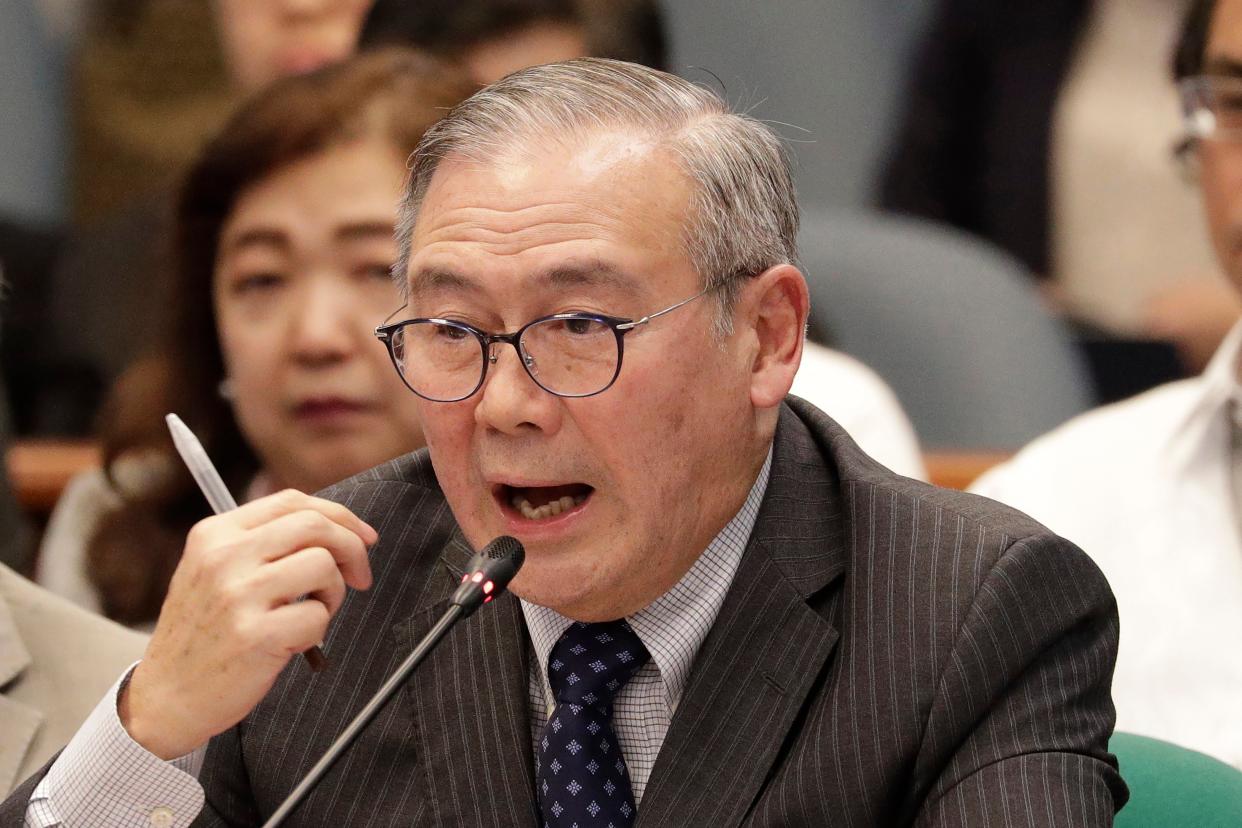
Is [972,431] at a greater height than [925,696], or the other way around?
[925,696]

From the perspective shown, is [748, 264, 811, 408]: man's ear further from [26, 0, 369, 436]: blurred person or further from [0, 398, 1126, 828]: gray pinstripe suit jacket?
[26, 0, 369, 436]: blurred person

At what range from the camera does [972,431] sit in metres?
3.55

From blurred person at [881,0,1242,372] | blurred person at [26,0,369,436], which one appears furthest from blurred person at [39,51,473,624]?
blurred person at [881,0,1242,372]

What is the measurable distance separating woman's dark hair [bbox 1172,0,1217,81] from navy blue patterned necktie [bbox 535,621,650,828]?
150cm

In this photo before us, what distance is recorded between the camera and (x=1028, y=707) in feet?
4.94

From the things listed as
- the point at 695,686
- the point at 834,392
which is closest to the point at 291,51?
the point at 834,392

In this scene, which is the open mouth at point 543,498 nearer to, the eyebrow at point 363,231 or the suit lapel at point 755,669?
the suit lapel at point 755,669

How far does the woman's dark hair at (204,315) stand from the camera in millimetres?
2785

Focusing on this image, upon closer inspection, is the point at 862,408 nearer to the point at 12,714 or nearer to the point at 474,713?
the point at 474,713

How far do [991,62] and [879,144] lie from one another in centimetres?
30

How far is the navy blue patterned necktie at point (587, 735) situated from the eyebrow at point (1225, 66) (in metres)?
1.43

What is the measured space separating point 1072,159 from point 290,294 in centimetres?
181

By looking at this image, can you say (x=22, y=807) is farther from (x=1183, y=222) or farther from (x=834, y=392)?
(x=1183, y=222)

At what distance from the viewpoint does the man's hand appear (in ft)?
4.95
